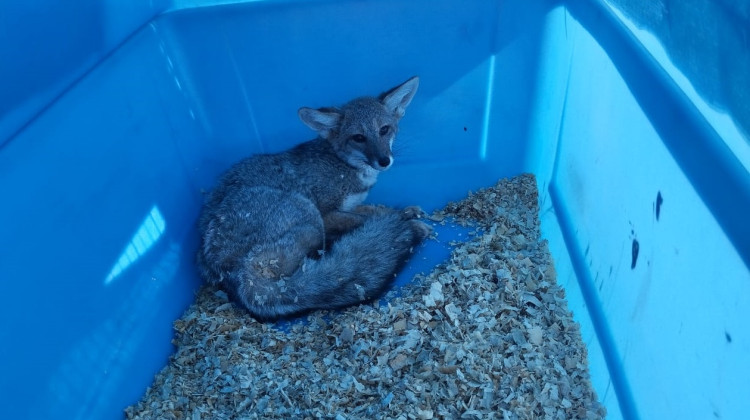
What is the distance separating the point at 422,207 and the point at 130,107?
1514 millimetres

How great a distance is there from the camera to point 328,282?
2201 mm

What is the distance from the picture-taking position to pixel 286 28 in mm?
2656

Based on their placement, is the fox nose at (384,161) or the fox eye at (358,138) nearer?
the fox nose at (384,161)

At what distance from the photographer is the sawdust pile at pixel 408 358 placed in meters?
1.89

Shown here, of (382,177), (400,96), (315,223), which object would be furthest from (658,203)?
(382,177)

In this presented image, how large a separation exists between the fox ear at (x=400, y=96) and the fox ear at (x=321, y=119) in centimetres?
24

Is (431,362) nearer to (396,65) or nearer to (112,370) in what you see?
(112,370)

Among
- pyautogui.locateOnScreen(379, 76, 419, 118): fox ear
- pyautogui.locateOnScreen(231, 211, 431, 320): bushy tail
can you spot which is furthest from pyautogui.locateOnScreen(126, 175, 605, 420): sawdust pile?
pyautogui.locateOnScreen(379, 76, 419, 118): fox ear

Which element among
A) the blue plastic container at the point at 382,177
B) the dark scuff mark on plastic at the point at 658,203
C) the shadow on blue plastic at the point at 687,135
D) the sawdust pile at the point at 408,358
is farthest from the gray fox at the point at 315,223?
the dark scuff mark on plastic at the point at 658,203

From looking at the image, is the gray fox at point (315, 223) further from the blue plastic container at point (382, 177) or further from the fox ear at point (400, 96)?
the blue plastic container at point (382, 177)

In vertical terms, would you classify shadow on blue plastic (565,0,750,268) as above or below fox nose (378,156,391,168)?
below

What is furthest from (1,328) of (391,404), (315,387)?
(391,404)

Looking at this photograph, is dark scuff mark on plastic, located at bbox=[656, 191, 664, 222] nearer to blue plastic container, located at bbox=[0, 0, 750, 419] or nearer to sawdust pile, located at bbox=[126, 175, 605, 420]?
blue plastic container, located at bbox=[0, 0, 750, 419]

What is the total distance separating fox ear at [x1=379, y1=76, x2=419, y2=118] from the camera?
98.7 inches
